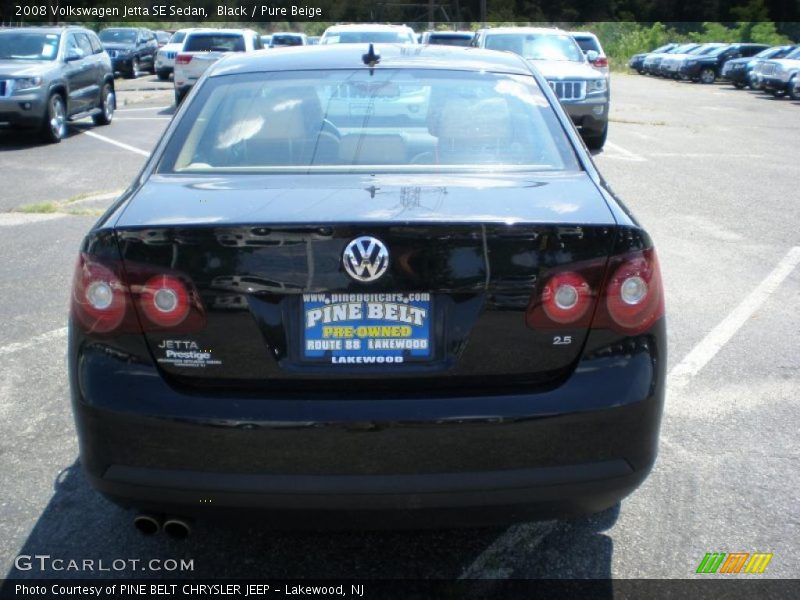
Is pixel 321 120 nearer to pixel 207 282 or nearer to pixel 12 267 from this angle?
pixel 207 282

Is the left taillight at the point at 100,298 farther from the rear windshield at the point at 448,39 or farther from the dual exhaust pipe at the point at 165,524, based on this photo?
the rear windshield at the point at 448,39

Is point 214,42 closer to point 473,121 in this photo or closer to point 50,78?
point 50,78

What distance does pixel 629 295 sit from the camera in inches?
114

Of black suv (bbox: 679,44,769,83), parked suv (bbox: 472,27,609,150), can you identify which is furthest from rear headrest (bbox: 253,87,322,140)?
black suv (bbox: 679,44,769,83)

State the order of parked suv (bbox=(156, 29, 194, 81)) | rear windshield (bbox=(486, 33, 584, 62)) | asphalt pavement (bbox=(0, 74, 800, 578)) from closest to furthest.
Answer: asphalt pavement (bbox=(0, 74, 800, 578)) < rear windshield (bbox=(486, 33, 584, 62)) < parked suv (bbox=(156, 29, 194, 81))

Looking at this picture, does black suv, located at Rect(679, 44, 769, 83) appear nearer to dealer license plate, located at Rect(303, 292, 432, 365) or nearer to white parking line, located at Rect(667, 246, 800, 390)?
white parking line, located at Rect(667, 246, 800, 390)

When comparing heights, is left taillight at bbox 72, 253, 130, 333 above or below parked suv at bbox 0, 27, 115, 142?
above

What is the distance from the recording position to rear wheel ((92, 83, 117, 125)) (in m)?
17.0

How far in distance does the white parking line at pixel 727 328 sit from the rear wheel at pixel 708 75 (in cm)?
3404

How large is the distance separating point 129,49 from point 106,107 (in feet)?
48.2

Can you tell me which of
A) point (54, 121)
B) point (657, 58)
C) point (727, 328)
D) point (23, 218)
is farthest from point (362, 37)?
point (657, 58)

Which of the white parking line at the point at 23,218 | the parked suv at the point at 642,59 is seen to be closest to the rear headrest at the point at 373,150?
the white parking line at the point at 23,218

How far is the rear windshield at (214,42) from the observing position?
21188 mm

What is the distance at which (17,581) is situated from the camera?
321 cm
